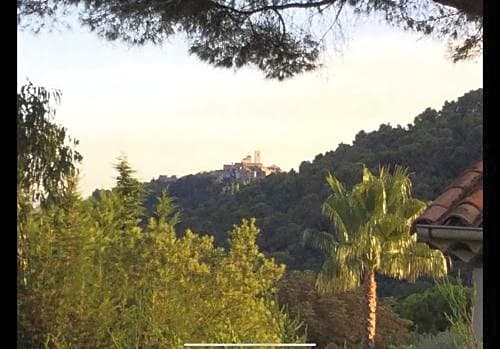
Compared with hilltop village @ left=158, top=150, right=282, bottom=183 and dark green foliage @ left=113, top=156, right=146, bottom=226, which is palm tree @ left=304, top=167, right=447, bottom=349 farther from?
dark green foliage @ left=113, top=156, right=146, bottom=226

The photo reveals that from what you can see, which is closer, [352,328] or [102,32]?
[102,32]

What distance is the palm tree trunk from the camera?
Answer: 4223 millimetres

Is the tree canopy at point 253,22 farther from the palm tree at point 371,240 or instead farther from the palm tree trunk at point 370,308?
the palm tree trunk at point 370,308

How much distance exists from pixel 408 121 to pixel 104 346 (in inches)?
77.0

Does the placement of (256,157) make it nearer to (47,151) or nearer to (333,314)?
(333,314)

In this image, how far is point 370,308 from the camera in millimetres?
4238

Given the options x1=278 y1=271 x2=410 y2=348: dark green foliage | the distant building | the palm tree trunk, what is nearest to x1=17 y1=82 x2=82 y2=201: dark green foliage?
the distant building

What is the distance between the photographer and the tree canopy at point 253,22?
6.55ft

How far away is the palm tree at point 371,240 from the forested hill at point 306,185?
10 centimetres

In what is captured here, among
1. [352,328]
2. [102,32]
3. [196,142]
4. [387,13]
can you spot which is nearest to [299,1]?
[387,13]

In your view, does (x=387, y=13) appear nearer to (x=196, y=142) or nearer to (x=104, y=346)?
(x=196, y=142)

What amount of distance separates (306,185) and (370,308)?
851 mm

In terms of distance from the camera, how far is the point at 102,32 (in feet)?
7.23

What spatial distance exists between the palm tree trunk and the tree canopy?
Result: 6.71 ft
